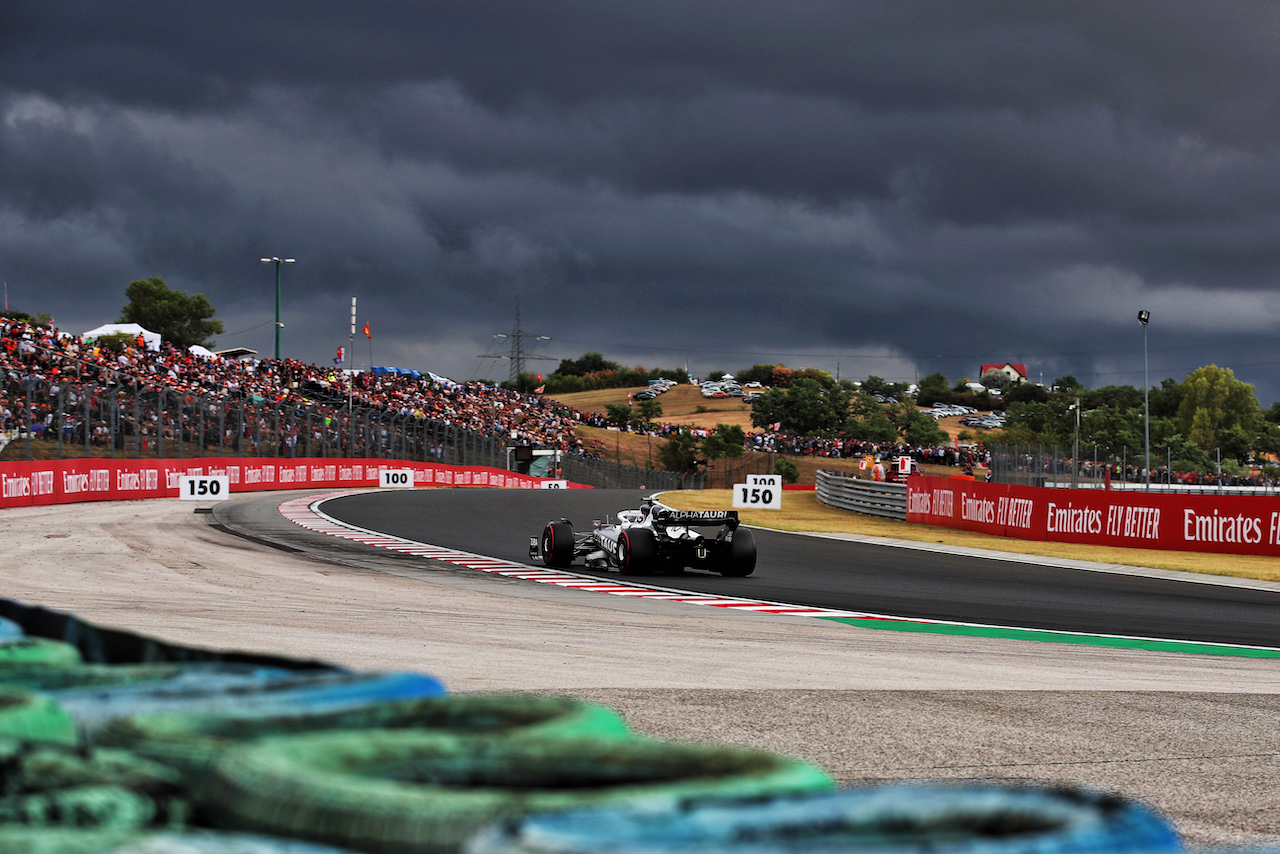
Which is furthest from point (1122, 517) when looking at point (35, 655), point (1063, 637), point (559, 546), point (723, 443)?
point (723, 443)

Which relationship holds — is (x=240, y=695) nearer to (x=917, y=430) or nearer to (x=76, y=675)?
(x=76, y=675)

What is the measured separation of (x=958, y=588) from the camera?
14.4 metres

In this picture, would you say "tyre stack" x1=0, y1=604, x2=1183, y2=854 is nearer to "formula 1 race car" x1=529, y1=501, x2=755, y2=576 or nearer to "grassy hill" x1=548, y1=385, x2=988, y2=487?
"formula 1 race car" x1=529, y1=501, x2=755, y2=576

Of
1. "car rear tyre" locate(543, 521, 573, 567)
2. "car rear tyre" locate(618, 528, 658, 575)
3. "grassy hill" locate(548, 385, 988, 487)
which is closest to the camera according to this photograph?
"car rear tyre" locate(618, 528, 658, 575)

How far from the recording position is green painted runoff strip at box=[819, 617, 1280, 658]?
946 centimetres

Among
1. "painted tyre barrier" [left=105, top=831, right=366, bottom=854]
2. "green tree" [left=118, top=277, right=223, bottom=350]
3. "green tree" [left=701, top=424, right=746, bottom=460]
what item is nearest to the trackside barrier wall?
"painted tyre barrier" [left=105, top=831, right=366, bottom=854]

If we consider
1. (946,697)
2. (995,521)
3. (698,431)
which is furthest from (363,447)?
(698,431)

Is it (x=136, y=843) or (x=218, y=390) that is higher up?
(x=218, y=390)

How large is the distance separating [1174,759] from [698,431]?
103183 millimetres

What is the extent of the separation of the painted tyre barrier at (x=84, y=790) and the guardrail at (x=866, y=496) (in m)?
28.6

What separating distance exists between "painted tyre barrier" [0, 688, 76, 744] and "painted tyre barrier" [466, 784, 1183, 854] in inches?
34.9

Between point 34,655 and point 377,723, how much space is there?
3.16 ft

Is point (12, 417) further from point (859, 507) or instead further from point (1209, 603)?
point (1209, 603)

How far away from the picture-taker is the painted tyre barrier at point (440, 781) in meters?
1.25
